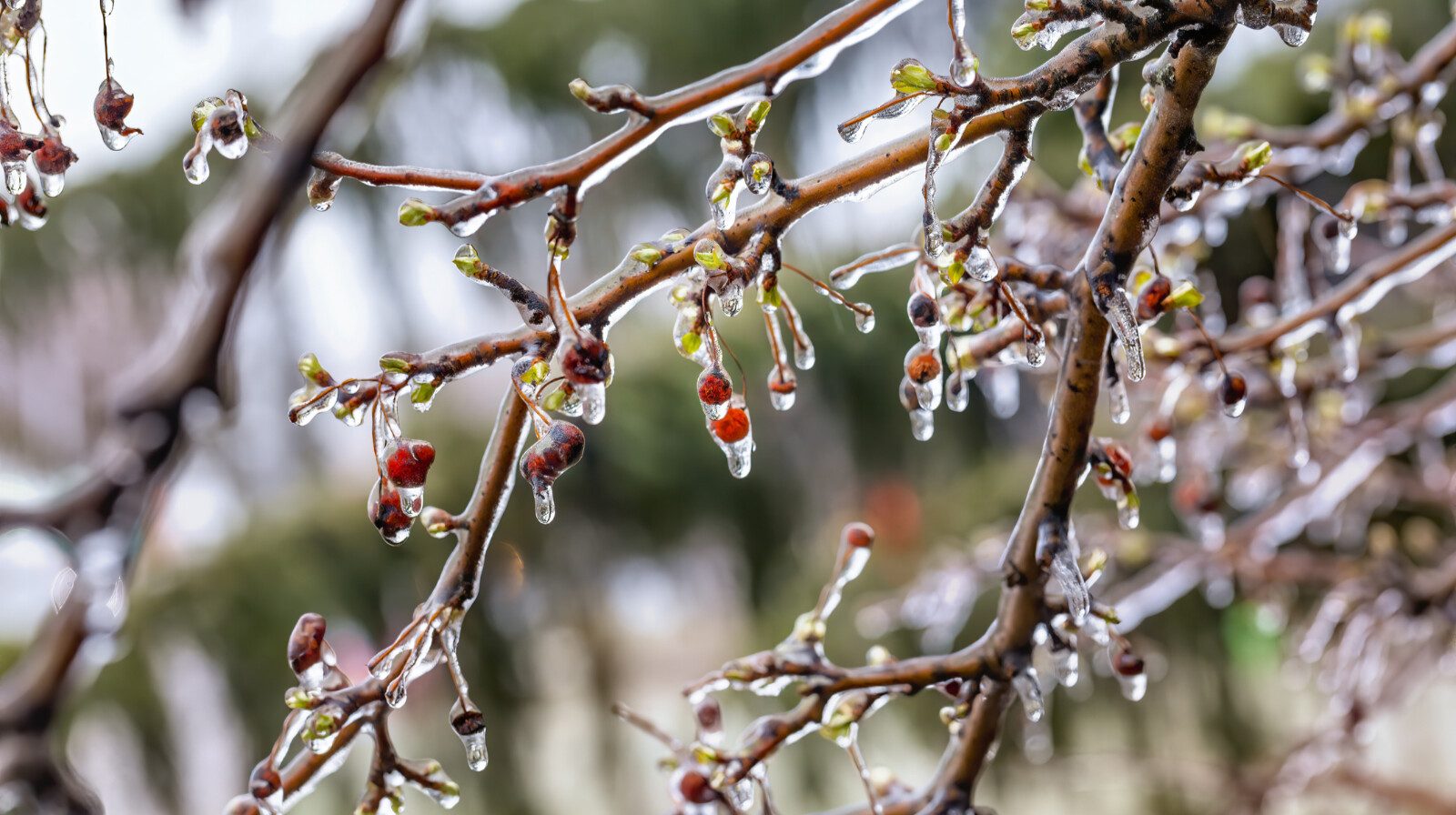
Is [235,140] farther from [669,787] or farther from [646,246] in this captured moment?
[669,787]

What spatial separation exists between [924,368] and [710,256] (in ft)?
0.18

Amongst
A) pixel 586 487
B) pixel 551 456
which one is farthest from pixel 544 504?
pixel 586 487

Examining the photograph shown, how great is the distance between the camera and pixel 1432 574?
53 centimetres

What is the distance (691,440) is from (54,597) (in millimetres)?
775

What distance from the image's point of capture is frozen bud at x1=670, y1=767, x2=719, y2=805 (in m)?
0.23

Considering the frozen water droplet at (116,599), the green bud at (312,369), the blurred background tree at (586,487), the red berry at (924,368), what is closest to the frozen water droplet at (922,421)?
the red berry at (924,368)

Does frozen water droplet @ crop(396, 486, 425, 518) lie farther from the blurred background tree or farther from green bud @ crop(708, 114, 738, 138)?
the blurred background tree

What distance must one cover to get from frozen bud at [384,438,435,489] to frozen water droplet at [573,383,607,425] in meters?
0.03

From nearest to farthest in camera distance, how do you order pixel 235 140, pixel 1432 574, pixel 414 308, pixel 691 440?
pixel 235 140, pixel 1432 574, pixel 691 440, pixel 414 308

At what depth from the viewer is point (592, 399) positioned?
16 cm

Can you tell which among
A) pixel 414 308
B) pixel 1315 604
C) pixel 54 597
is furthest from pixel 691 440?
pixel 54 597

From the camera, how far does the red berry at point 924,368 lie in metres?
0.20

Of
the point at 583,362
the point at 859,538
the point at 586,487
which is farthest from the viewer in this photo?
the point at 586,487

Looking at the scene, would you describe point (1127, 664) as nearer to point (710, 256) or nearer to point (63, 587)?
point (710, 256)
